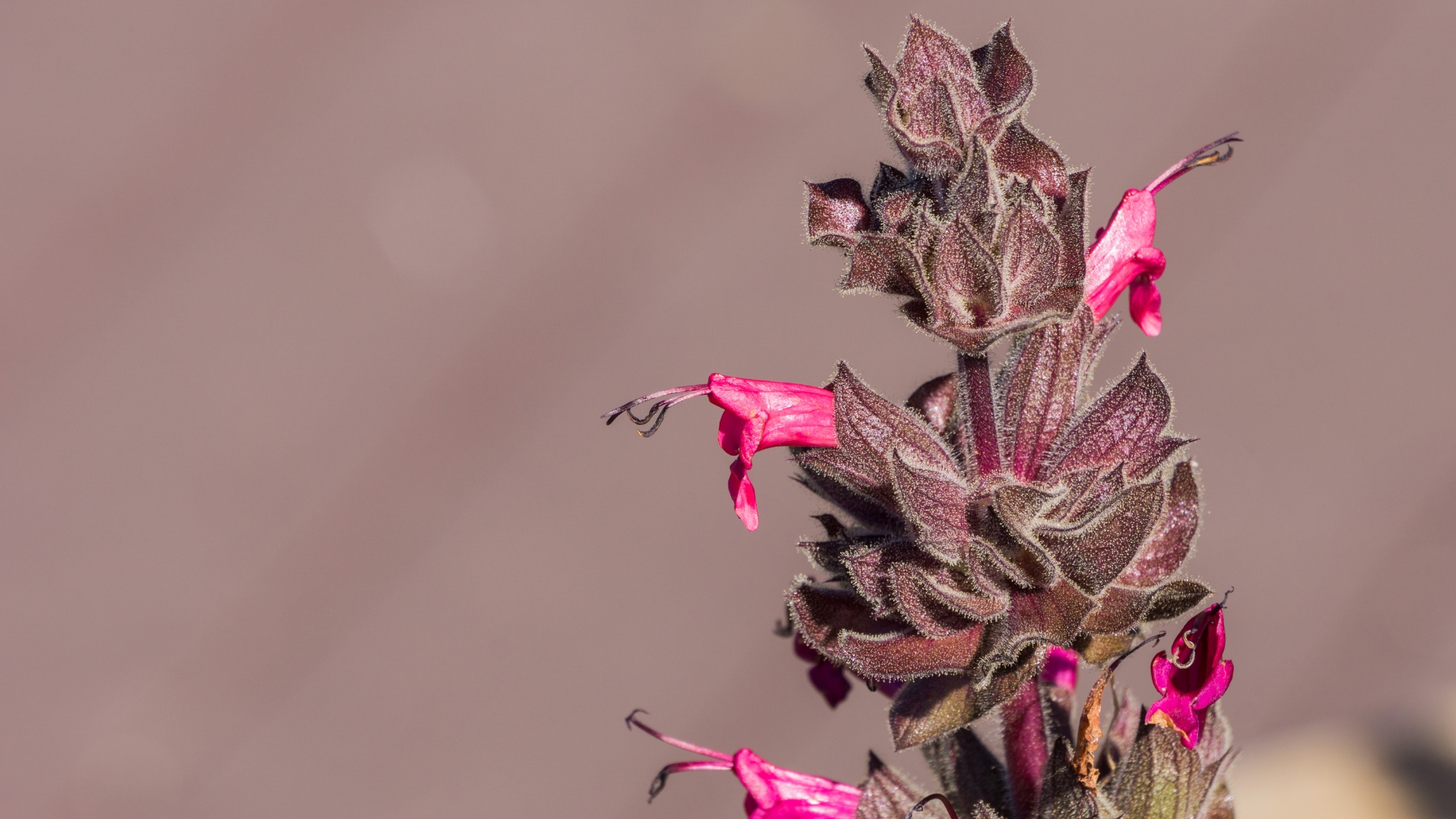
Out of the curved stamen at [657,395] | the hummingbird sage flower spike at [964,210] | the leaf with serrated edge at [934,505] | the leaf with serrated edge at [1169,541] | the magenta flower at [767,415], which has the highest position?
the hummingbird sage flower spike at [964,210]

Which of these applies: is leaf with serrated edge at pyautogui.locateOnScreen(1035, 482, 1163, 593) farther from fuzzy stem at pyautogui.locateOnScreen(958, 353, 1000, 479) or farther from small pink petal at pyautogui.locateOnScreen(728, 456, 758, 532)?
small pink petal at pyautogui.locateOnScreen(728, 456, 758, 532)

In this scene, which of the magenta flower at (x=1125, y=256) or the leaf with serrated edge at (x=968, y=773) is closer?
the magenta flower at (x=1125, y=256)

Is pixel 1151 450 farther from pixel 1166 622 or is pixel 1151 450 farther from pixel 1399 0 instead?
pixel 1399 0

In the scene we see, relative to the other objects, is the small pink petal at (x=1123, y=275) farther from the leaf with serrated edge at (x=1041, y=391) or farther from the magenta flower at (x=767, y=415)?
the magenta flower at (x=767, y=415)

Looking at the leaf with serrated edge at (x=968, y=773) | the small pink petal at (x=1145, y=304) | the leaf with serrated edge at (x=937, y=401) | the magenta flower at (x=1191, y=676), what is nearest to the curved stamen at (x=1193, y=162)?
the small pink petal at (x=1145, y=304)

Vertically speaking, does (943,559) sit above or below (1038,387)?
below

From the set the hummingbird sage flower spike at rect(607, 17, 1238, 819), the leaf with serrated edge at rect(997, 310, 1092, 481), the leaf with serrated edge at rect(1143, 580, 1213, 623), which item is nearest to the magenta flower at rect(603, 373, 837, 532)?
the hummingbird sage flower spike at rect(607, 17, 1238, 819)

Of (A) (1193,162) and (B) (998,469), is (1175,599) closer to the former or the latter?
(B) (998,469)

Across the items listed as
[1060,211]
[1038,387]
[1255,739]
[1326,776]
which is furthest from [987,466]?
[1255,739]
